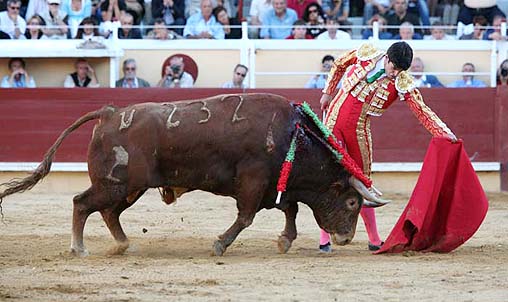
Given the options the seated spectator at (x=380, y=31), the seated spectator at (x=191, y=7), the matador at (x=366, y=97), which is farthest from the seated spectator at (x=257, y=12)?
the matador at (x=366, y=97)

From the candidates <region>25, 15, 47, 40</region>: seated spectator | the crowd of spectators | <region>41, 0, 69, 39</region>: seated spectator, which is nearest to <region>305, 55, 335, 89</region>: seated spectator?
the crowd of spectators

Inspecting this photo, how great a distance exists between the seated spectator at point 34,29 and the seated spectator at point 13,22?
0.25ft

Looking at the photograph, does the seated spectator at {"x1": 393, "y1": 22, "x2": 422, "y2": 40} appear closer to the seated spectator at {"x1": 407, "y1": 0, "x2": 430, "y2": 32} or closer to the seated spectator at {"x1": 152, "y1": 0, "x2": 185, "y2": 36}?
the seated spectator at {"x1": 407, "y1": 0, "x2": 430, "y2": 32}

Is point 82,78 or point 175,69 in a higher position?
point 175,69

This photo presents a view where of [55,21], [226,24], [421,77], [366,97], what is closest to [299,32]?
[226,24]

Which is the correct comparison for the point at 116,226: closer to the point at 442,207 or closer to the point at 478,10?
the point at 442,207

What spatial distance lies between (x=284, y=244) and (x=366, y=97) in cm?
94

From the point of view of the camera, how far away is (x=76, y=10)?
40.2 ft

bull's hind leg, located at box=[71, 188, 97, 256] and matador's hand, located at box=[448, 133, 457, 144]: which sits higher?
matador's hand, located at box=[448, 133, 457, 144]

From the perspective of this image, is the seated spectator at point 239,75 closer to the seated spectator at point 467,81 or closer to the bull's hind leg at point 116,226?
the seated spectator at point 467,81

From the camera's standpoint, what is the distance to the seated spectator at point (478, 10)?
1278 cm

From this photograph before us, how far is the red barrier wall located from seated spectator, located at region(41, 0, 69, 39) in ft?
2.83

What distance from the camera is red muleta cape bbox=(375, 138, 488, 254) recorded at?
6754 millimetres

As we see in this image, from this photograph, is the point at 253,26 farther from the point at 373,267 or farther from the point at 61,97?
the point at 373,267
